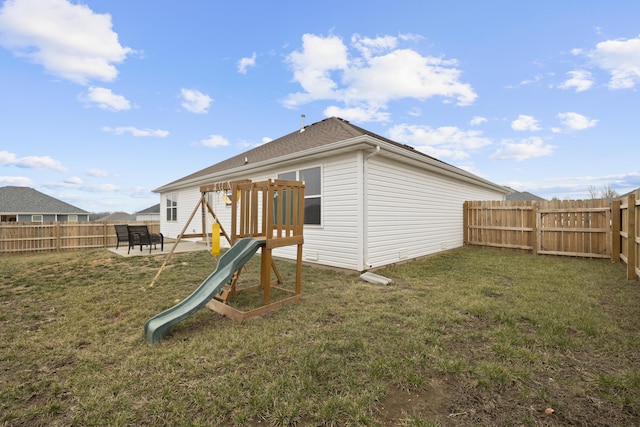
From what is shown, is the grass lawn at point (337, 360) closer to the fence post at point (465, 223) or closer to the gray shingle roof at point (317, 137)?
the gray shingle roof at point (317, 137)

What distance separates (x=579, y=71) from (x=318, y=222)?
875 centimetres

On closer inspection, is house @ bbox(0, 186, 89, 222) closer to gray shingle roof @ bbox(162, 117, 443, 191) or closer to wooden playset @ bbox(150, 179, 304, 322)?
gray shingle roof @ bbox(162, 117, 443, 191)

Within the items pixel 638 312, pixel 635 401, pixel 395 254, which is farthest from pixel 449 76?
pixel 635 401

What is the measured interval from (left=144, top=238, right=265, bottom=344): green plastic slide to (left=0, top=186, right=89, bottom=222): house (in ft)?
91.2

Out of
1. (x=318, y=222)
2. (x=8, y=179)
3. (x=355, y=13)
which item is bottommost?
(x=318, y=222)

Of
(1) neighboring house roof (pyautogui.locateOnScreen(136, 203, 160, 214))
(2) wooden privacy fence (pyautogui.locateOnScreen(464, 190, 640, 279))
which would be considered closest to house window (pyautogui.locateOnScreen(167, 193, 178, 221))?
(2) wooden privacy fence (pyautogui.locateOnScreen(464, 190, 640, 279))

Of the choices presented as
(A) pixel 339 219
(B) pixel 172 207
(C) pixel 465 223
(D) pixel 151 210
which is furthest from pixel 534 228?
(D) pixel 151 210

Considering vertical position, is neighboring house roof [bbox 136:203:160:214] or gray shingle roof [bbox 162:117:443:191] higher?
gray shingle roof [bbox 162:117:443:191]

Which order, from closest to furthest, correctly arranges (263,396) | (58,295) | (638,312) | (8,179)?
(263,396)
(638,312)
(58,295)
(8,179)

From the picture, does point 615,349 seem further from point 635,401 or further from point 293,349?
point 293,349

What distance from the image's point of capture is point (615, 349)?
252 centimetres

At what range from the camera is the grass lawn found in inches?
69.2

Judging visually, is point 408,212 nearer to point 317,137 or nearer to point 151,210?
point 317,137

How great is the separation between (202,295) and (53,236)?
13261mm
